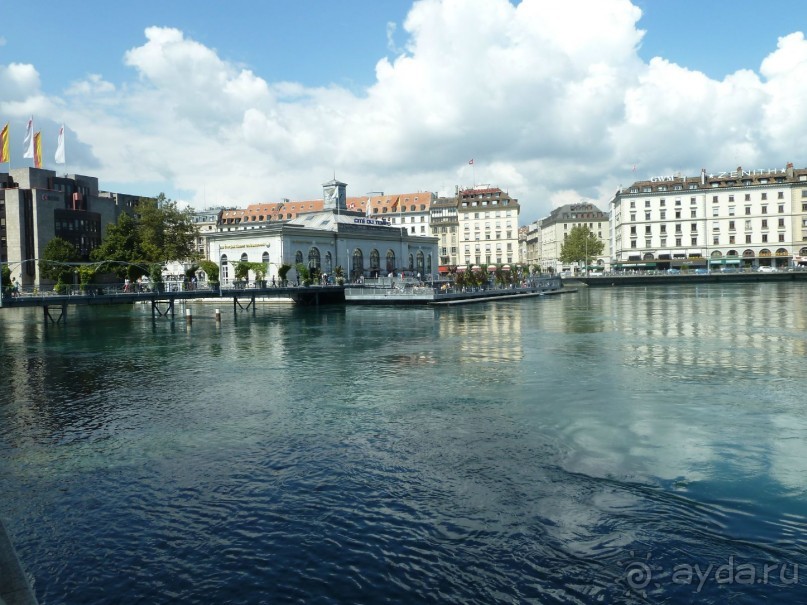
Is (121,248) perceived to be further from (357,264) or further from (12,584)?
(12,584)

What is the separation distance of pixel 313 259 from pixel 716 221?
280 feet

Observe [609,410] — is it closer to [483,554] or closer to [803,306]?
[483,554]

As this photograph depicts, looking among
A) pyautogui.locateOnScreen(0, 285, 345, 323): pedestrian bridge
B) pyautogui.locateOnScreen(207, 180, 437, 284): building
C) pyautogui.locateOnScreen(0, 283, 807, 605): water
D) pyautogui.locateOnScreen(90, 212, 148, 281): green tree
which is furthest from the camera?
pyautogui.locateOnScreen(90, 212, 148, 281): green tree

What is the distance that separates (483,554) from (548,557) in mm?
988

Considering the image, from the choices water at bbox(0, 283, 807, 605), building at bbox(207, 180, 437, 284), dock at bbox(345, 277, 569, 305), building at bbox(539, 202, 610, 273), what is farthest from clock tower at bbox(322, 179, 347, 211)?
building at bbox(539, 202, 610, 273)

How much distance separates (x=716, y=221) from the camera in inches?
5103

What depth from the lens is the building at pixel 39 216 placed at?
103 m

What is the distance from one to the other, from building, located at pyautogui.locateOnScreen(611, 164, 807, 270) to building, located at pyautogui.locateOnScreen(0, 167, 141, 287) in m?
104

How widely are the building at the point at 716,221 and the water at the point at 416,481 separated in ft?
370

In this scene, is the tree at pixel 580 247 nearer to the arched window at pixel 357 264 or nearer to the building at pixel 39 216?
the arched window at pixel 357 264

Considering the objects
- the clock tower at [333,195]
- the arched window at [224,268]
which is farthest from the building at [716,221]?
the arched window at [224,268]

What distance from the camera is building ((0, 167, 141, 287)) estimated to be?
103 meters

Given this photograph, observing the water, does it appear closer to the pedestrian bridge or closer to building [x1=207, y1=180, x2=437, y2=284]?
the pedestrian bridge

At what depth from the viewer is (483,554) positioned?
32.9 feet
